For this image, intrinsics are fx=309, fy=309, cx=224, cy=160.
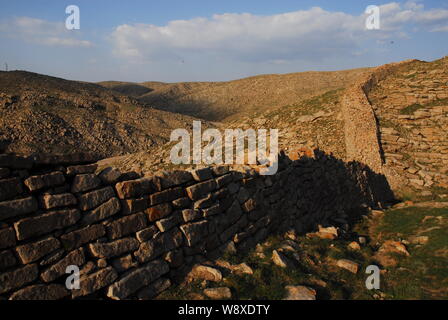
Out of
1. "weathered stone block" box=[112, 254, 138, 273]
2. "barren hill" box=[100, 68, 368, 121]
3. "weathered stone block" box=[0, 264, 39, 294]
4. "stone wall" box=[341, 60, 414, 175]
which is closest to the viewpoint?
"weathered stone block" box=[0, 264, 39, 294]

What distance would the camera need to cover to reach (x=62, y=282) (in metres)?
3.81

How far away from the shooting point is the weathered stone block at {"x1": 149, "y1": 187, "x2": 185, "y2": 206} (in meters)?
4.90

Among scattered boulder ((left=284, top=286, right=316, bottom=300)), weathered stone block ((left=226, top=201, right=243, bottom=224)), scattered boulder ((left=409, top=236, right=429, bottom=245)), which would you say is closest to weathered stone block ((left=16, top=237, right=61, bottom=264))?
weathered stone block ((left=226, top=201, right=243, bottom=224))

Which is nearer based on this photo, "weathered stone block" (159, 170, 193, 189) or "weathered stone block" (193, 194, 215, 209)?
"weathered stone block" (159, 170, 193, 189)

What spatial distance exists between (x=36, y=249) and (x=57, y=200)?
61 centimetres

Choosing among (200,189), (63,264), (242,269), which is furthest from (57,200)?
(242,269)

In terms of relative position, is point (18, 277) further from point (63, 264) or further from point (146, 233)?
point (146, 233)

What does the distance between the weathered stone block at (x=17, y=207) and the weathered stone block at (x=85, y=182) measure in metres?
0.52

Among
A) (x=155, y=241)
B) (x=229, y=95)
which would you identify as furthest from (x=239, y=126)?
(x=229, y=95)

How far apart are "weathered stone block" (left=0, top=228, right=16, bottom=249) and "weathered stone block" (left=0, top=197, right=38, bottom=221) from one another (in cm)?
15

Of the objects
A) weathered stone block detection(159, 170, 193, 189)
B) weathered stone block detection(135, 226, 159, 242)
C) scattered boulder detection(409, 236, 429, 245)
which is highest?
weathered stone block detection(159, 170, 193, 189)

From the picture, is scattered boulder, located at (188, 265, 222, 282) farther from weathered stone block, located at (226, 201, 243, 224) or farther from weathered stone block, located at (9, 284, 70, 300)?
weathered stone block, located at (9, 284, 70, 300)

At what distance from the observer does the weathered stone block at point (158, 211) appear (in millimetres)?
4832

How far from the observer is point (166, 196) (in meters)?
5.11
